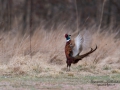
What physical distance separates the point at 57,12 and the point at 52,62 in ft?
6.75

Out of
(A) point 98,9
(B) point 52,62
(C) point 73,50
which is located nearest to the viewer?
(C) point 73,50

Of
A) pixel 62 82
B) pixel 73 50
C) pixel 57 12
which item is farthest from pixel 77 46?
pixel 57 12

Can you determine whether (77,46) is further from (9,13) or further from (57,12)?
(9,13)

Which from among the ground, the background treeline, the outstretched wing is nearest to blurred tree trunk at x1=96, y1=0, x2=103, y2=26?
the background treeline

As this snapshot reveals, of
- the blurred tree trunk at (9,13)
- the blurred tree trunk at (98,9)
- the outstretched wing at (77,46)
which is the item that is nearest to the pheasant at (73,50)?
the outstretched wing at (77,46)

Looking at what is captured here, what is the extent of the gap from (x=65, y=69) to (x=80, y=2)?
3.39m

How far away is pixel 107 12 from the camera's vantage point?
16656 mm

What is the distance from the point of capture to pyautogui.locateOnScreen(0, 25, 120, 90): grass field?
441 inches

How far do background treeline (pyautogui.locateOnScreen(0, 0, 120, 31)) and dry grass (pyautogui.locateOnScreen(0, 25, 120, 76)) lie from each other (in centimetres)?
34

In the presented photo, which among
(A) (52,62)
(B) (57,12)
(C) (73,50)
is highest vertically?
(B) (57,12)

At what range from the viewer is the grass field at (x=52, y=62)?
11.2m

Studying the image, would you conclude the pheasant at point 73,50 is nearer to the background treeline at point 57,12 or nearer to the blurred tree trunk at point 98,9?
the background treeline at point 57,12

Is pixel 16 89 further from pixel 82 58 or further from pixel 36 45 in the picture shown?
pixel 36 45

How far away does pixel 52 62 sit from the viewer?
15141mm
